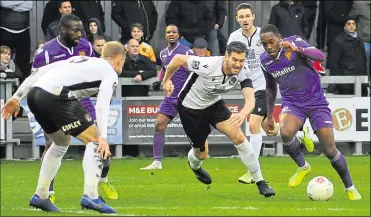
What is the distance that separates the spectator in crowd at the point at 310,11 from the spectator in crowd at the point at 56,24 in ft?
18.2

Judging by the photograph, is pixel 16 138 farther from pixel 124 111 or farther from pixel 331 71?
pixel 331 71

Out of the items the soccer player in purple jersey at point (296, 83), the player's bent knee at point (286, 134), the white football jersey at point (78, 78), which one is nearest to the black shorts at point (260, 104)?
the soccer player in purple jersey at point (296, 83)

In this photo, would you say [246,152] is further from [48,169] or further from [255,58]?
[255,58]

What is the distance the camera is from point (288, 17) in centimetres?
2394

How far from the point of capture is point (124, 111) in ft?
74.2

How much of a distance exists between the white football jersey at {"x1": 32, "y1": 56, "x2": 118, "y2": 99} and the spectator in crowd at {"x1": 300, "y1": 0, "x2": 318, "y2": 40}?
13124 millimetres

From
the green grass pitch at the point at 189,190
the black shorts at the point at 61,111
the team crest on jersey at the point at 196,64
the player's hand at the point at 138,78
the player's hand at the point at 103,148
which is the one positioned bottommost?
the green grass pitch at the point at 189,190

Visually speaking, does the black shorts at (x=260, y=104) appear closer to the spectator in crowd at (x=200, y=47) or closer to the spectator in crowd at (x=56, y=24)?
the spectator in crowd at (x=200, y=47)

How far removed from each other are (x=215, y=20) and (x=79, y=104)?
12.4m

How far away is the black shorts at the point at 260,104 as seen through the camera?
17.5m

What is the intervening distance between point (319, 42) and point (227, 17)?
7.38 feet

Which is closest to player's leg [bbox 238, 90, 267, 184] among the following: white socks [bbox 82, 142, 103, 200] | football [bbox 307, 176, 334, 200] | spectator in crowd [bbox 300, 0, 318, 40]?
football [bbox 307, 176, 334, 200]

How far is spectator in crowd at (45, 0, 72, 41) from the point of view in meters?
21.8

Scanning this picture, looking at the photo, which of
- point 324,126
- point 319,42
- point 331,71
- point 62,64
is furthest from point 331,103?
point 62,64
